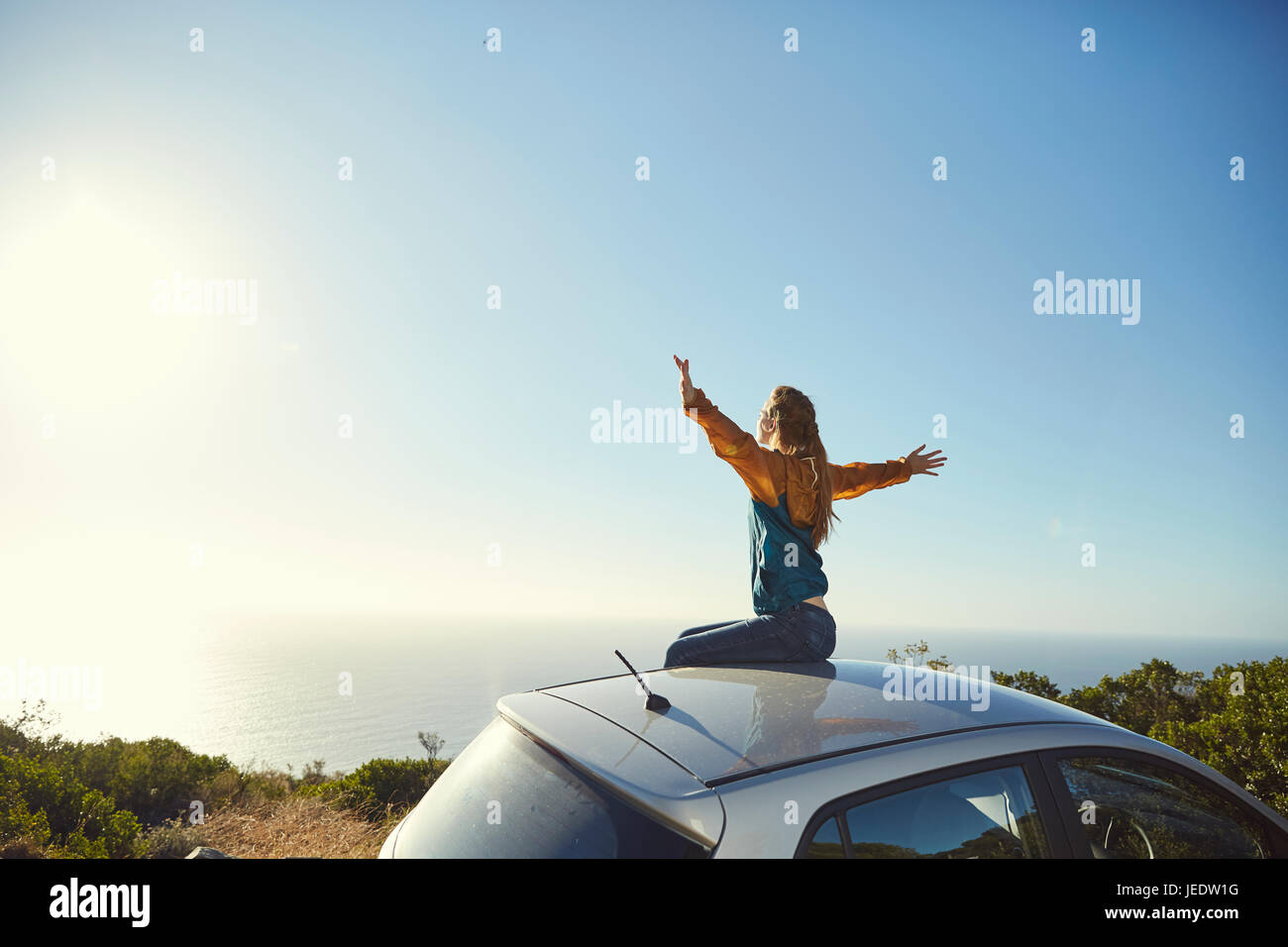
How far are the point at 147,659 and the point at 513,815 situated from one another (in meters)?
133

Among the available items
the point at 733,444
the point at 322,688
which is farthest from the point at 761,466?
the point at 322,688

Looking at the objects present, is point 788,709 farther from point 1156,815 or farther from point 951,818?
point 1156,815

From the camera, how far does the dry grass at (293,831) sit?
614cm

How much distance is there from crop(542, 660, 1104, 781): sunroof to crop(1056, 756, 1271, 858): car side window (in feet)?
0.57

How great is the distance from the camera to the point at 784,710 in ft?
6.46

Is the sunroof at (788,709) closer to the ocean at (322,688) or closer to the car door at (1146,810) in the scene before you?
the car door at (1146,810)

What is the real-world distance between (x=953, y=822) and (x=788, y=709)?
0.52m

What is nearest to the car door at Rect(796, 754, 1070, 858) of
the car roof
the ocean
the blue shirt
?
the car roof

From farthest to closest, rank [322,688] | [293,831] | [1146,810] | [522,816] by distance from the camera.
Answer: [322,688], [293,831], [1146,810], [522,816]

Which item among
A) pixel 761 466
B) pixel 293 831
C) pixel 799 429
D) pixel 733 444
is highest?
pixel 799 429

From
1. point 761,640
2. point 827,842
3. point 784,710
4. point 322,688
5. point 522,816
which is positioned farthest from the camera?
point 322,688

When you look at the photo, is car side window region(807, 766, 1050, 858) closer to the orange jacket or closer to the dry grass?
the orange jacket

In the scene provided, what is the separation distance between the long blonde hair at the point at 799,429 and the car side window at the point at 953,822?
1898 mm

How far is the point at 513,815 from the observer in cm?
169
